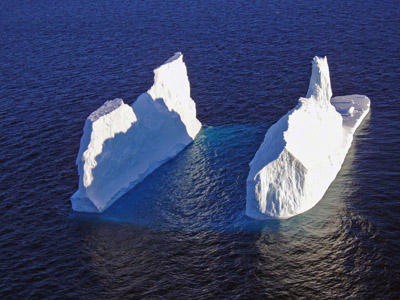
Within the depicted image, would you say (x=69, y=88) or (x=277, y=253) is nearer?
(x=277, y=253)

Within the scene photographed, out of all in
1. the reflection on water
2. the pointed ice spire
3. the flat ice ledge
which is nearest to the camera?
the reflection on water

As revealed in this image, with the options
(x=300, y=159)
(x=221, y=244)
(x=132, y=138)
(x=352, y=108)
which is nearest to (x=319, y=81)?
(x=352, y=108)

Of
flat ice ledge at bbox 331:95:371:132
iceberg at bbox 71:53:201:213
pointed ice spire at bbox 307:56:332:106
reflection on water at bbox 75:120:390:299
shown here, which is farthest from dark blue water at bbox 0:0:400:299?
pointed ice spire at bbox 307:56:332:106

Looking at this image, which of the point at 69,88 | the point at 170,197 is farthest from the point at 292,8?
the point at 170,197

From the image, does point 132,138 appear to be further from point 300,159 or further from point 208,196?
point 300,159

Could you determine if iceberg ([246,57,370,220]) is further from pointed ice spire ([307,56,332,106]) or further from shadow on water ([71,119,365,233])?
shadow on water ([71,119,365,233])

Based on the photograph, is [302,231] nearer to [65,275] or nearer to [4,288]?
[65,275]

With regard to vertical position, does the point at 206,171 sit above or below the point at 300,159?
below
